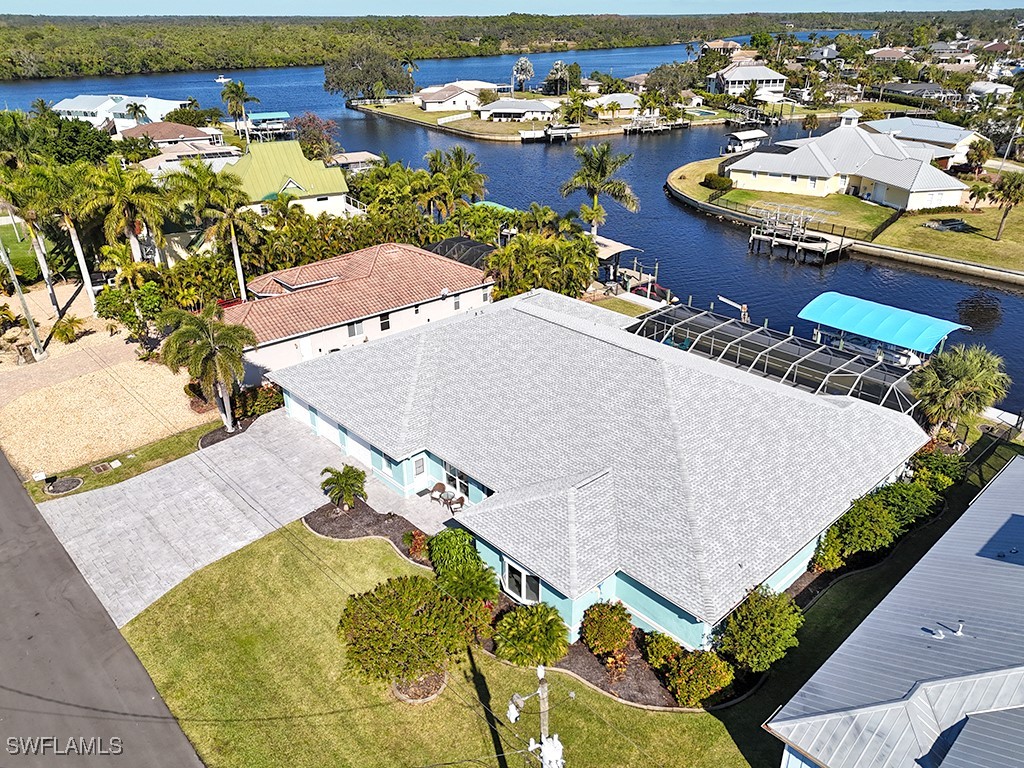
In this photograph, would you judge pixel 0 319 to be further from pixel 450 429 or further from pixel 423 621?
pixel 423 621

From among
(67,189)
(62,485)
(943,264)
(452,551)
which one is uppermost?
(67,189)

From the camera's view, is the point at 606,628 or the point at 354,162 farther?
the point at 354,162

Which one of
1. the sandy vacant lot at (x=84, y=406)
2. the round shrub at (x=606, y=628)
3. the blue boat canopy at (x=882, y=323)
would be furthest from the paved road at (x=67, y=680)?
the blue boat canopy at (x=882, y=323)

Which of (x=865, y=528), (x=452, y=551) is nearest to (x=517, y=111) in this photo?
(x=865, y=528)

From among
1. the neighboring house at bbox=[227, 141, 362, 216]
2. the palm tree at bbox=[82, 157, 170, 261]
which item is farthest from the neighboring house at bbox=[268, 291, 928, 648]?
the neighboring house at bbox=[227, 141, 362, 216]

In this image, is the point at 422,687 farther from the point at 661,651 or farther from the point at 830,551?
the point at 830,551

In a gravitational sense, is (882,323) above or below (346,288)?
below

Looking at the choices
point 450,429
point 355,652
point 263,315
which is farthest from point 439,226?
point 355,652
